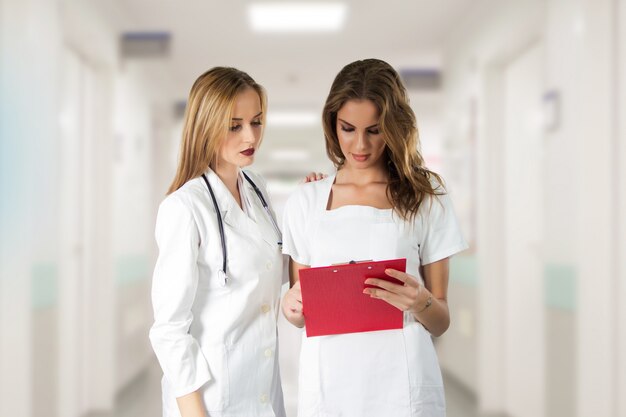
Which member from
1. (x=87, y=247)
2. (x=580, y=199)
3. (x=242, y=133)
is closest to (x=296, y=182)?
(x=87, y=247)

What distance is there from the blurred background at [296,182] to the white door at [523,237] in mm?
14

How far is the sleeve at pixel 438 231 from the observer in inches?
51.5

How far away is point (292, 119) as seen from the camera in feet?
23.0

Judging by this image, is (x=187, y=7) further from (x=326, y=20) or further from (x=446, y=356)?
(x=446, y=356)

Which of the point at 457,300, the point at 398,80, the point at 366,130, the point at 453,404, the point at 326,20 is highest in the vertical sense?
the point at 326,20

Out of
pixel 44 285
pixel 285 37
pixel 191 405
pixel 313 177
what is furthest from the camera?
pixel 285 37

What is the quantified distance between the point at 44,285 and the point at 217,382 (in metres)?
1.87

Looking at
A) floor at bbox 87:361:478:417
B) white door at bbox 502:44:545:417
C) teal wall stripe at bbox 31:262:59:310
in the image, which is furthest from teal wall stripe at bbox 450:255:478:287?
teal wall stripe at bbox 31:262:59:310

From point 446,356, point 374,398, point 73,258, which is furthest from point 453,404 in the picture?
point 374,398

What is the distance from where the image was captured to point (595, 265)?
2.62m

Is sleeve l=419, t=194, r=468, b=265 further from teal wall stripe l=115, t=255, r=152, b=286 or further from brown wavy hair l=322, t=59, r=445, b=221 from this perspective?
teal wall stripe l=115, t=255, r=152, b=286

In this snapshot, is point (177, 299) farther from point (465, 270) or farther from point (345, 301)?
point (465, 270)

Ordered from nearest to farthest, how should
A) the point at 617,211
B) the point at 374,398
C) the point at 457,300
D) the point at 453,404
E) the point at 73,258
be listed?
the point at 374,398
the point at 617,211
the point at 73,258
the point at 453,404
the point at 457,300

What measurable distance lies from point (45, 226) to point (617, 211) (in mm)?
2598
